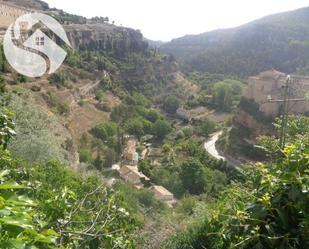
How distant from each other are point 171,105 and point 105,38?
13920mm

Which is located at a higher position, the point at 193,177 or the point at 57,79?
the point at 57,79

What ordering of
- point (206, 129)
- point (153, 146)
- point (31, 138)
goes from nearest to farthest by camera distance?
point (31, 138) < point (153, 146) < point (206, 129)

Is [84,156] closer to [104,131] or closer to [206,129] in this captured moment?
[104,131]

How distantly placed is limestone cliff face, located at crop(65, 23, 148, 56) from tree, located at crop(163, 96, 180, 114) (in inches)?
435

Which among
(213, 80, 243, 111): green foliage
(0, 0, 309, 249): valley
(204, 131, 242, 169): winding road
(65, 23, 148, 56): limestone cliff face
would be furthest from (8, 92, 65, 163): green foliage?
(213, 80, 243, 111): green foliage

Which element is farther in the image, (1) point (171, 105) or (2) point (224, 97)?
(2) point (224, 97)

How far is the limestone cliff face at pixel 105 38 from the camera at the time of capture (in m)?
45.5

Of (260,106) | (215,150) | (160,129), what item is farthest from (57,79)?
(260,106)

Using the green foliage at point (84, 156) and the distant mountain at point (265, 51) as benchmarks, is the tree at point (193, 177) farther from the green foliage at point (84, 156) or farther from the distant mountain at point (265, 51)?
the distant mountain at point (265, 51)

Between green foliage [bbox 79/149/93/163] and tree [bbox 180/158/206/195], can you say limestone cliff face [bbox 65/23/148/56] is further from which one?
tree [bbox 180/158/206/195]

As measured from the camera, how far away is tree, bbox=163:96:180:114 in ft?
151

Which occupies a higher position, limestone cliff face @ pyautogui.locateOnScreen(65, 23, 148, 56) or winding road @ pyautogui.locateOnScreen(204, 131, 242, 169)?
limestone cliff face @ pyautogui.locateOnScreen(65, 23, 148, 56)

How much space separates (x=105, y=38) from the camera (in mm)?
52469

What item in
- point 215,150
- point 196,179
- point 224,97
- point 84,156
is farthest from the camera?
point 224,97
